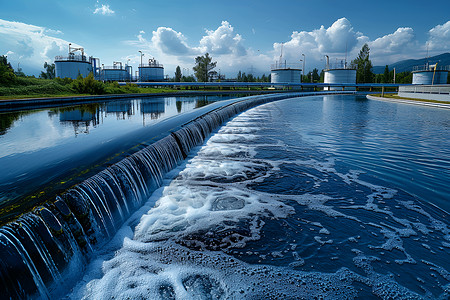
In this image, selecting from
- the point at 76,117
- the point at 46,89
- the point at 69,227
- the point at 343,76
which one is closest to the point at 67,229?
the point at 69,227

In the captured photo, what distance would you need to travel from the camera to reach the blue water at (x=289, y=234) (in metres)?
3.42

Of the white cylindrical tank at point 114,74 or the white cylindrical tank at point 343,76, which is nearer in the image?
the white cylindrical tank at point 343,76

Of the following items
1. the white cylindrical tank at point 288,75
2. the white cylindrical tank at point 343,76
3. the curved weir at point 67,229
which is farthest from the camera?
the white cylindrical tank at point 288,75

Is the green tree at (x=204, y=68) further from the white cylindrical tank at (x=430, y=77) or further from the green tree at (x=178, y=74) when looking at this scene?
the white cylindrical tank at (x=430, y=77)

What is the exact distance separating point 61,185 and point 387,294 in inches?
189

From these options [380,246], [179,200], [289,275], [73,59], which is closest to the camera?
[289,275]

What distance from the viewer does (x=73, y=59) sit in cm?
5359

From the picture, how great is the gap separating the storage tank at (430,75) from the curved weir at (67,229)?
249 ft

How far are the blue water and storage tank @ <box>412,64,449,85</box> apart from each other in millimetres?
71284

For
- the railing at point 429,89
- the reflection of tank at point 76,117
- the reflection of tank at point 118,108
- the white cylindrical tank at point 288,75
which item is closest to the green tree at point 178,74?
the white cylindrical tank at point 288,75

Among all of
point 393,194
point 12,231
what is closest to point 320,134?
point 393,194

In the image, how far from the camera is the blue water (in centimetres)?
342

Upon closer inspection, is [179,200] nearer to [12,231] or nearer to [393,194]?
[12,231]

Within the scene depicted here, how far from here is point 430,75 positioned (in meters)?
65.0
